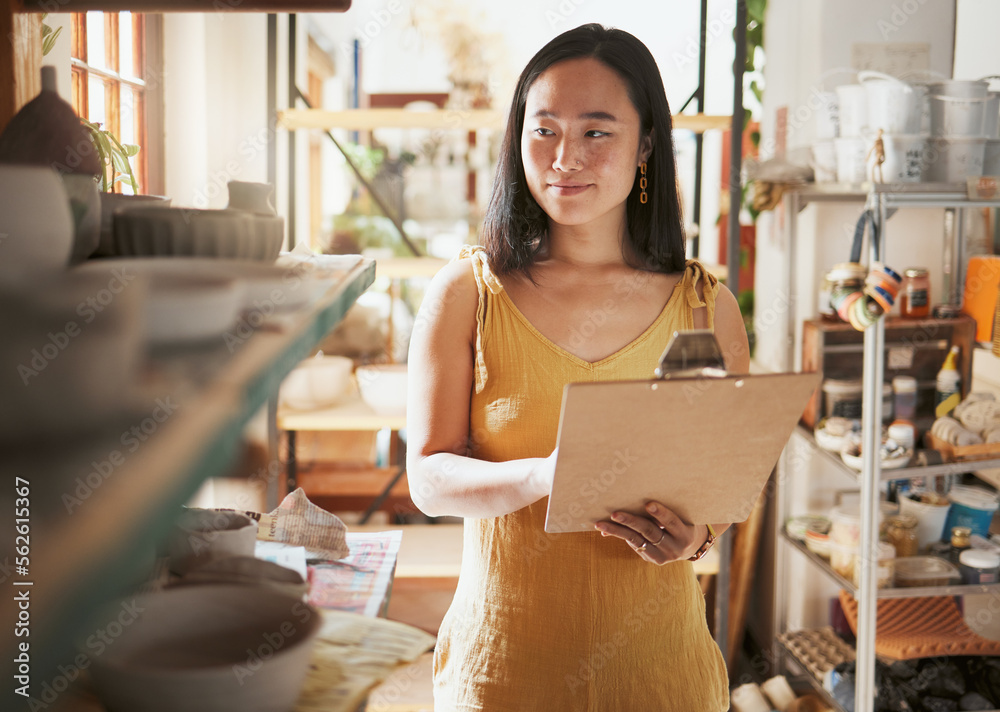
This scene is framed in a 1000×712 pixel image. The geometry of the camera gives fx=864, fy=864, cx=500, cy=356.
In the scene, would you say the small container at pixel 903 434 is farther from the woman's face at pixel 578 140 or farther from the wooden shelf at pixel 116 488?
the wooden shelf at pixel 116 488

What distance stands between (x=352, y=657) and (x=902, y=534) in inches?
82.0

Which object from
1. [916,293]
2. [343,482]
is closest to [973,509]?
[916,293]

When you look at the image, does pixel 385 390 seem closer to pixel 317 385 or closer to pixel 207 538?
pixel 317 385

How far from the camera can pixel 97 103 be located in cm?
60

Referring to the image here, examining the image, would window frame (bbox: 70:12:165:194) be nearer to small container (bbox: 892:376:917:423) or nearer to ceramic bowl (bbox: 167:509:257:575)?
ceramic bowl (bbox: 167:509:257:575)

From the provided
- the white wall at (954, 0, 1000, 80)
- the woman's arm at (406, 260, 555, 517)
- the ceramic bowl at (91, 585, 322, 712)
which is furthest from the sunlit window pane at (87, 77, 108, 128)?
the white wall at (954, 0, 1000, 80)

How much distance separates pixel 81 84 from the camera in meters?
0.58

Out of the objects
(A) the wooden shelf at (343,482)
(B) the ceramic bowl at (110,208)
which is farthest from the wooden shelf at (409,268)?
(B) the ceramic bowl at (110,208)

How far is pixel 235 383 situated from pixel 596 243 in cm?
89

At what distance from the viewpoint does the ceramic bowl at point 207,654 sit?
1.05 ft

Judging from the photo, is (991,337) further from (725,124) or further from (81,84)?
(81,84)

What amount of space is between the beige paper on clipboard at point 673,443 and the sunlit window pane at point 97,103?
0.38 m

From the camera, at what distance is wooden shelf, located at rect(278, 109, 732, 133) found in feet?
7.23

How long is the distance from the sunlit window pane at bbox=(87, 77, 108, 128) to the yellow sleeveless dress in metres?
0.56
